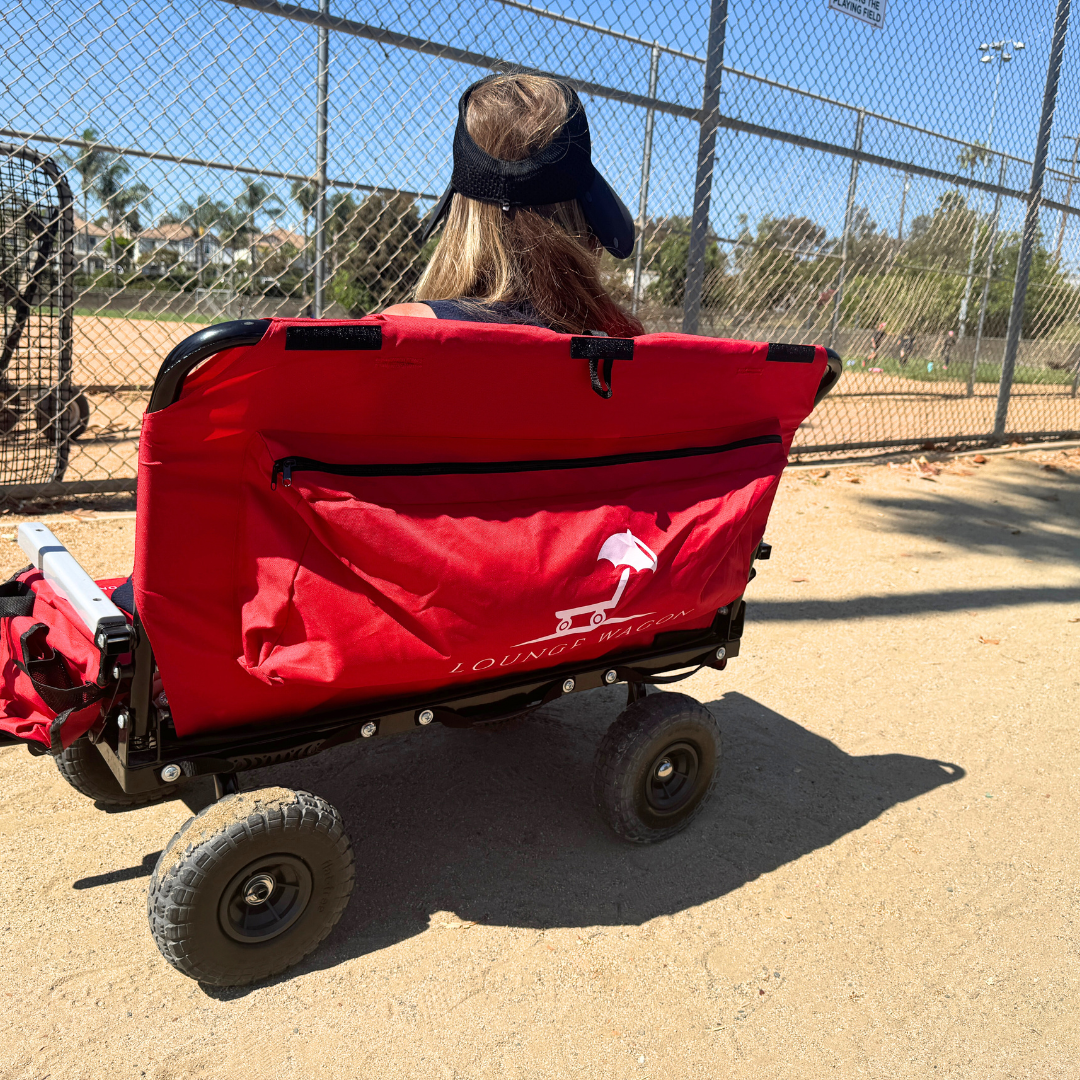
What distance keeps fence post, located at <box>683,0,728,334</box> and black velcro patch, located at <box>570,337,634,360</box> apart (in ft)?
11.2

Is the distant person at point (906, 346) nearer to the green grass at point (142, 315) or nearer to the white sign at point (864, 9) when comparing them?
the white sign at point (864, 9)

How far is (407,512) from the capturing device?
5.32 ft

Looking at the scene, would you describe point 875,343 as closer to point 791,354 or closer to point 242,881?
point 791,354

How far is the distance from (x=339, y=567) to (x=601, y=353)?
24.6 inches

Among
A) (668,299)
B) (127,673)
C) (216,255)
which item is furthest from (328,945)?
(668,299)

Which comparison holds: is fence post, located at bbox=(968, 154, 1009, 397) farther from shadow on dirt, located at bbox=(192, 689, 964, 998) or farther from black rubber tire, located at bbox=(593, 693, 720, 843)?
black rubber tire, located at bbox=(593, 693, 720, 843)

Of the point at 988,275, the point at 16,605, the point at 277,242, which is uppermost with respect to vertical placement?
the point at 988,275

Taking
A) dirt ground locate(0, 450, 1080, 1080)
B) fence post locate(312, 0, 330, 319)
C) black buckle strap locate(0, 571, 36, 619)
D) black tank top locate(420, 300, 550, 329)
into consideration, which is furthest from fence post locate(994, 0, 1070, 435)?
black buckle strap locate(0, 571, 36, 619)

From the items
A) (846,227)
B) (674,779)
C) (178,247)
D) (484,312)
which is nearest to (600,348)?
(484,312)

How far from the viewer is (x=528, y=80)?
188cm

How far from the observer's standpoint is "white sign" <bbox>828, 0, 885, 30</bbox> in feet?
17.1

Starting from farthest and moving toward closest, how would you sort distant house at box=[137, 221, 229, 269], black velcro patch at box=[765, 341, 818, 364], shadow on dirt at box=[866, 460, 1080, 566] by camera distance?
1. shadow on dirt at box=[866, 460, 1080, 566]
2. distant house at box=[137, 221, 229, 269]
3. black velcro patch at box=[765, 341, 818, 364]

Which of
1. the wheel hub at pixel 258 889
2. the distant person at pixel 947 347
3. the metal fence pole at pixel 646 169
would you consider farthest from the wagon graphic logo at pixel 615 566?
the distant person at pixel 947 347

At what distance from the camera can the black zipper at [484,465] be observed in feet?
4.94
